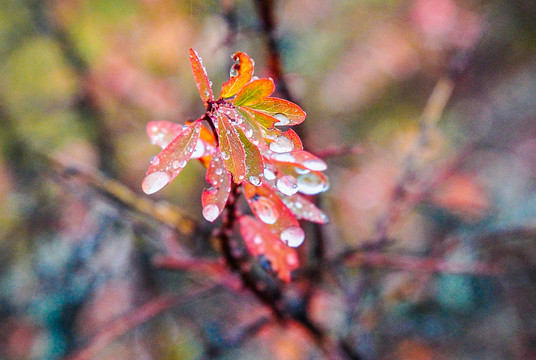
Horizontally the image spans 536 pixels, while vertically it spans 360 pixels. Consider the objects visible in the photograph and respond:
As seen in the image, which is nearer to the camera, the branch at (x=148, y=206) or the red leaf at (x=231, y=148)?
the red leaf at (x=231, y=148)

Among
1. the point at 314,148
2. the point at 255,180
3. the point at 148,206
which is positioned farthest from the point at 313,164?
the point at 314,148

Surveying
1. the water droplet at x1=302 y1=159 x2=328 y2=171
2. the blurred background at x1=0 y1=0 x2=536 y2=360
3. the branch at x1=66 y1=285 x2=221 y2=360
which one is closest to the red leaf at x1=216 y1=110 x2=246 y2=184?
the water droplet at x1=302 y1=159 x2=328 y2=171

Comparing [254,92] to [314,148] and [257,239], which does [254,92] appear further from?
[314,148]

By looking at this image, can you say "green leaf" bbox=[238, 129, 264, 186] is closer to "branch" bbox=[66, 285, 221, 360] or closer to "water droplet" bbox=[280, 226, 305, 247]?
"water droplet" bbox=[280, 226, 305, 247]

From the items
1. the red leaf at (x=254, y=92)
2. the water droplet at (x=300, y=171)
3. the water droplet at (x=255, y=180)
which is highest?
the red leaf at (x=254, y=92)

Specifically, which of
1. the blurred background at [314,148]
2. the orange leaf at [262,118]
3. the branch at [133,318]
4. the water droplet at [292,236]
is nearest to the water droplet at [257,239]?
the water droplet at [292,236]

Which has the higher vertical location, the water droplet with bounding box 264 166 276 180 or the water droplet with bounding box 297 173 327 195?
the water droplet with bounding box 264 166 276 180

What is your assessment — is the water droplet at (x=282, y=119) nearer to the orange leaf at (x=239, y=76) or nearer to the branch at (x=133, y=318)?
the orange leaf at (x=239, y=76)
